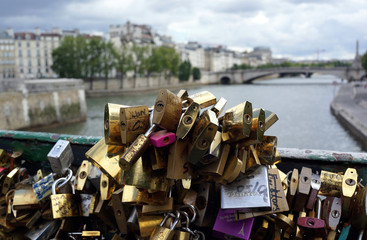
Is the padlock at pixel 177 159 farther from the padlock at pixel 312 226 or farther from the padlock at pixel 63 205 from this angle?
the padlock at pixel 63 205

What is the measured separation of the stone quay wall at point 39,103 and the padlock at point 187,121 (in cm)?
1413

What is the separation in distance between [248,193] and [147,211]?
329 millimetres

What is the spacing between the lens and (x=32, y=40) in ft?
182

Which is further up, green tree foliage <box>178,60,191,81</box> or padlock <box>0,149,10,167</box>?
green tree foliage <box>178,60,191,81</box>

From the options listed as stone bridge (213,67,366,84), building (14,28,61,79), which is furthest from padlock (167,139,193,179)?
building (14,28,61,79)

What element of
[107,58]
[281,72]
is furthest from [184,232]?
[281,72]

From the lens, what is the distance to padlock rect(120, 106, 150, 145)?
1.11 metres

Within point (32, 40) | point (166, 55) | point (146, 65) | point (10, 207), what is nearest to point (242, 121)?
point (10, 207)

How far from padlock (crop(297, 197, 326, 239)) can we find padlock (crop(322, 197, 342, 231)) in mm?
49

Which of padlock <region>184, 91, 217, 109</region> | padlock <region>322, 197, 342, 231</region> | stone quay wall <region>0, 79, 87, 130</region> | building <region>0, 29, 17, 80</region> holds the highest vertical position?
building <region>0, 29, 17, 80</region>

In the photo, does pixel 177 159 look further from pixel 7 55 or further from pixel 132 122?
pixel 7 55

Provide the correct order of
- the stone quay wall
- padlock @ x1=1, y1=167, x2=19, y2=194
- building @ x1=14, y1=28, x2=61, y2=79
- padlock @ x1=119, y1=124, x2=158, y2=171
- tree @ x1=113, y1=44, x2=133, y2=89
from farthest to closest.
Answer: building @ x1=14, y1=28, x2=61, y2=79, tree @ x1=113, y1=44, x2=133, y2=89, the stone quay wall, padlock @ x1=1, y1=167, x2=19, y2=194, padlock @ x1=119, y1=124, x2=158, y2=171

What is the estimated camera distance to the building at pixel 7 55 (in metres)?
52.3

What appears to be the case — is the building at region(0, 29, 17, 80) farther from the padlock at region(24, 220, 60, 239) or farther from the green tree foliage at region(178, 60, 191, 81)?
the padlock at region(24, 220, 60, 239)
